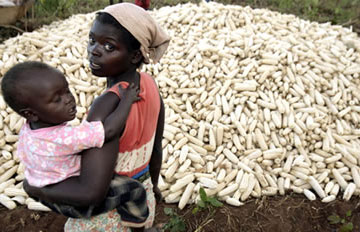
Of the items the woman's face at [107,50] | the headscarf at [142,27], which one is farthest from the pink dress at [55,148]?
the headscarf at [142,27]

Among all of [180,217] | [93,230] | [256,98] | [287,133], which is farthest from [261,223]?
[93,230]

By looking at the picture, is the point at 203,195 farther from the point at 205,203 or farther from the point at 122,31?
the point at 122,31

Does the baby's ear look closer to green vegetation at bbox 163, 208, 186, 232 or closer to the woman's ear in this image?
the woman's ear

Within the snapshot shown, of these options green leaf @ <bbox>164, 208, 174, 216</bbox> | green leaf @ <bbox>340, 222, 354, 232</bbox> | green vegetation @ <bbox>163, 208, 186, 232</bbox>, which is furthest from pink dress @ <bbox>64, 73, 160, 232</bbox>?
green leaf @ <bbox>340, 222, 354, 232</bbox>

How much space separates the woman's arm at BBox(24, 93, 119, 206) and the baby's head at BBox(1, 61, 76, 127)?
0.11 m

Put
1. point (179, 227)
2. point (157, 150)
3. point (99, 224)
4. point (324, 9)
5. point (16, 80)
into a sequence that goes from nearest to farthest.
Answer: point (16, 80)
point (99, 224)
point (157, 150)
point (179, 227)
point (324, 9)

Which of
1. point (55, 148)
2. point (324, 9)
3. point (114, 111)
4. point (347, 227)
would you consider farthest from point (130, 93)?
point (324, 9)

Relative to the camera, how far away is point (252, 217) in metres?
2.46

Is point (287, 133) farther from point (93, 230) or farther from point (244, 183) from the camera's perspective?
point (93, 230)

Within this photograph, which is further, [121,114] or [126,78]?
[126,78]

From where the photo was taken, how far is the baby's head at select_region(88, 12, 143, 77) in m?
1.07

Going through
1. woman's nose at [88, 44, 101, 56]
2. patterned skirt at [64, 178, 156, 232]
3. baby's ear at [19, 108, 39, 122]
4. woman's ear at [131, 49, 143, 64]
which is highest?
woman's nose at [88, 44, 101, 56]

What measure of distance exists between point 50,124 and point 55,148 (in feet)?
0.34

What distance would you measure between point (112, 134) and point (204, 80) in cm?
216
